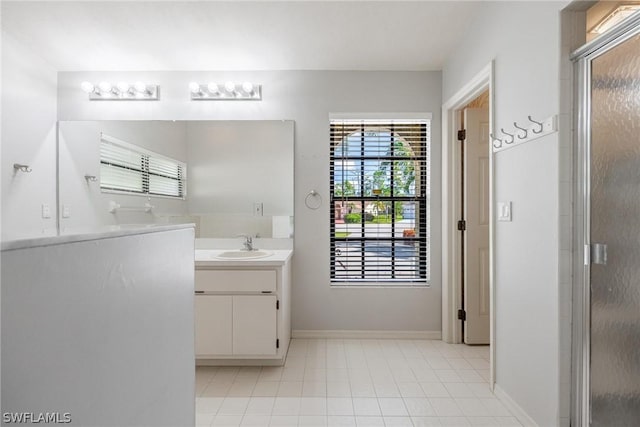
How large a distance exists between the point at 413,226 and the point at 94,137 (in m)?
3.03

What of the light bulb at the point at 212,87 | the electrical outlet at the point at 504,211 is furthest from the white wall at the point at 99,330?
the light bulb at the point at 212,87

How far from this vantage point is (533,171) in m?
1.83

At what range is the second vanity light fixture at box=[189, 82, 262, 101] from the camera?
3.22 metres

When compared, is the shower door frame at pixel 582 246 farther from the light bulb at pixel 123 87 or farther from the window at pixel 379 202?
the light bulb at pixel 123 87

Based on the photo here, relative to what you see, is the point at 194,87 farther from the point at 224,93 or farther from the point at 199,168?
the point at 199,168

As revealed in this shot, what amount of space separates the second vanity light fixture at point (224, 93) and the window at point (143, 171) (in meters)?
0.64

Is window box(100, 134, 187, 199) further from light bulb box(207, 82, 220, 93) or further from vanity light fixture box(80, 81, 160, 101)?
light bulb box(207, 82, 220, 93)

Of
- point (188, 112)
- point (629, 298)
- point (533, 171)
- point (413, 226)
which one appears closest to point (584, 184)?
point (533, 171)

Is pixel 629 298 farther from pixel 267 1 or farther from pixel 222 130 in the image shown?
pixel 222 130

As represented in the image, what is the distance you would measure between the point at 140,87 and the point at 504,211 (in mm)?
3106

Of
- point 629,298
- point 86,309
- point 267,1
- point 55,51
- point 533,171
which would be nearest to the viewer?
point 86,309

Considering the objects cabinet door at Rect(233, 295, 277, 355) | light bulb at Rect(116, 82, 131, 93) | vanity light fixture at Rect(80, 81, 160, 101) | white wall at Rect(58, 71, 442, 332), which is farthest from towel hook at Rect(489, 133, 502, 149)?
light bulb at Rect(116, 82, 131, 93)

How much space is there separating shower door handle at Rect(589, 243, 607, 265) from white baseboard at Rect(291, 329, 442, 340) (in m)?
1.98

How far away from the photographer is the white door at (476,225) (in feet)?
10.2
